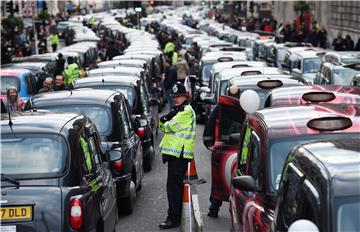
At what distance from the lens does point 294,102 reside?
11375 millimetres

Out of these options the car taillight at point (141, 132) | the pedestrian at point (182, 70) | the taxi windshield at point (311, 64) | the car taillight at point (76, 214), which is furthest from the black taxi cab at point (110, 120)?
the taxi windshield at point (311, 64)

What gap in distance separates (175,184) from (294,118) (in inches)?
148

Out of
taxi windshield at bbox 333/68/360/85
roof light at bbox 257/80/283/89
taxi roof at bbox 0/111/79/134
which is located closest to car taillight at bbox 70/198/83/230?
taxi roof at bbox 0/111/79/134

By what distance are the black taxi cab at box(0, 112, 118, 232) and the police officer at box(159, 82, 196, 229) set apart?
2.40 meters

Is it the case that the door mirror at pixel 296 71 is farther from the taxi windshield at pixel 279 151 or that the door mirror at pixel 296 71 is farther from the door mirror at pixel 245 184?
the door mirror at pixel 245 184

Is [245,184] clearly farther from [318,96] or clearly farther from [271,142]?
[318,96]

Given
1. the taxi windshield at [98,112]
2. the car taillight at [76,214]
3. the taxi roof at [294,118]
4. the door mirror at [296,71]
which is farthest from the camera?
the door mirror at [296,71]

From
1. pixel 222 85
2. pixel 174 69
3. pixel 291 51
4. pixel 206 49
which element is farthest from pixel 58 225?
pixel 206 49

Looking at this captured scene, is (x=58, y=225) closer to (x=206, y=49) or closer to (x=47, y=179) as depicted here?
(x=47, y=179)

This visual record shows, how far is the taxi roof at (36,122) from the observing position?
8.35 meters

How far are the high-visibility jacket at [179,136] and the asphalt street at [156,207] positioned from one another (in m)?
0.96

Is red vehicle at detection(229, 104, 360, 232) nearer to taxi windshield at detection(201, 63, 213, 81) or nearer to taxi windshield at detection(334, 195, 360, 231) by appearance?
taxi windshield at detection(334, 195, 360, 231)

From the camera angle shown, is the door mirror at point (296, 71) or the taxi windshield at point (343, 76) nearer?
the taxi windshield at point (343, 76)

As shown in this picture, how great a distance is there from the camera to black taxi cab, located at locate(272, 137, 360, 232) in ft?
17.0
